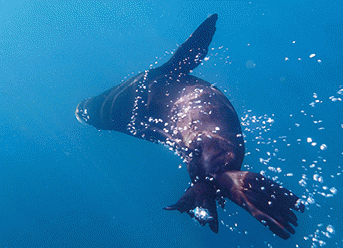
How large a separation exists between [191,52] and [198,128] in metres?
1.95

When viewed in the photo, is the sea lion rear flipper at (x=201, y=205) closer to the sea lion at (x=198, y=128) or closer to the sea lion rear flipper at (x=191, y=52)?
the sea lion at (x=198, y=128)

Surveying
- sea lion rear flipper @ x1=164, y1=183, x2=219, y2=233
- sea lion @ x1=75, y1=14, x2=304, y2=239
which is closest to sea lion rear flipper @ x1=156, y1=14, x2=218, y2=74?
sea lion @ x1=75, y1=14, x2=304, y2=239

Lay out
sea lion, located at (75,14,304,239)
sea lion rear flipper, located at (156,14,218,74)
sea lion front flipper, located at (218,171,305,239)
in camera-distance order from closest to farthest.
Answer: sea lion front flipper, located at (218,171,305,239) → sea lion, located at (75,14,304,239) → sea lion rear flipper, located at (156,14,218,74)

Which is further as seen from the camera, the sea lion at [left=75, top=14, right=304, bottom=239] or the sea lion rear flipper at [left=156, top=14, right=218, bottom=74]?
the sea lion rear flipper at [left=156, top=14, right=218, bottom=74]

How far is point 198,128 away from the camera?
330 centimetres

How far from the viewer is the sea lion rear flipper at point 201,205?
226 cm

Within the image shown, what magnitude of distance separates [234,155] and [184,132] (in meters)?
0.91

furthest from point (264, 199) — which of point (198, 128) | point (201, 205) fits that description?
point (198, 128)

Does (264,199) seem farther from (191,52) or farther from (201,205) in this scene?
(191,52)

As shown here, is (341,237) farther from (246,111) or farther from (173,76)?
(173,76)

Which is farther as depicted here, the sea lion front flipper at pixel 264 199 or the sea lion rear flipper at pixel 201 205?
the sea lion rear flipper at pixel 201 205

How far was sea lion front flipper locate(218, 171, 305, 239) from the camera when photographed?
209 centimetres

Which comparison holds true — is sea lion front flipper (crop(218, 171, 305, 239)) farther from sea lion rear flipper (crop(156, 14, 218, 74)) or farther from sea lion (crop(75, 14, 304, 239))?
sea lion rear flipper (crop(156, 14, 218, 74))

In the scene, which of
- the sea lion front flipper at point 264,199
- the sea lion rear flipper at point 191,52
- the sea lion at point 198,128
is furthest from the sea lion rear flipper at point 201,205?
the sea lion rear flipper at point 191,52
